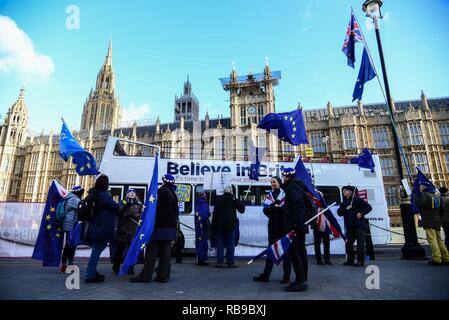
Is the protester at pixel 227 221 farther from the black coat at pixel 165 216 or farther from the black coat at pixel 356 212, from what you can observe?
the black coat at pixel 356 212

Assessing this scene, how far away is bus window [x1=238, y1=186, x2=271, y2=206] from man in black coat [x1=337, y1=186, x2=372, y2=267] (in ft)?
11.4

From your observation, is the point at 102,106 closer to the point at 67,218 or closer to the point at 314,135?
the point at 314,135

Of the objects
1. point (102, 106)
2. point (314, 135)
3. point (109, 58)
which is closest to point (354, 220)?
point (314, 135)

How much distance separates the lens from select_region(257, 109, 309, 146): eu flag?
896cm

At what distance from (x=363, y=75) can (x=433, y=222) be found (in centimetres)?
569

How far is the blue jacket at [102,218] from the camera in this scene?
4605 mm

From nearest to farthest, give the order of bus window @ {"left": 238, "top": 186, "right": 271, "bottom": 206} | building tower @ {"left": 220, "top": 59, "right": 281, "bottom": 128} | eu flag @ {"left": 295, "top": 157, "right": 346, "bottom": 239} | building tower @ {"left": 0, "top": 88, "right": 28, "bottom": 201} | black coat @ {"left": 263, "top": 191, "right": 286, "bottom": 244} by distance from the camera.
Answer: black coat @ {"left": 263, "top": 191, "right": 286, "bottom": 244}
eu flag @ {"left": 295, "top": 157, "right": 346, "bottom": 239}
bus window @ {"left": 238, "top": 186, "right": 271, "bottom": 206}
building tower @ {"left": 220, "top": 59, "right": 281, "bottom": 128}
building tower @ {"left": 0, "top": 88, "right": 28, "bottom": 201}

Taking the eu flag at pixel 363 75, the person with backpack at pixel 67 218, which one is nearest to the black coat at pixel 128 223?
the person with backpack at pixel 67 218

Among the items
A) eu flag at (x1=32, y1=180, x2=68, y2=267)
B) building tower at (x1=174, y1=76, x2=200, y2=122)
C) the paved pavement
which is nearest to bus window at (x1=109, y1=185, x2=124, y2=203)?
eu flag at (x1=32, y1=180, x2=68, y2=267)

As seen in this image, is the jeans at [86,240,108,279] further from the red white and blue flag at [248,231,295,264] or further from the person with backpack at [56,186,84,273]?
the red white and blue flag at [248,231,295,264]

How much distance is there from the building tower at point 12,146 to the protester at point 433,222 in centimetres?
6475

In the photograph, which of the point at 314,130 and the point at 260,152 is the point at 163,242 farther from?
the point at 314,130

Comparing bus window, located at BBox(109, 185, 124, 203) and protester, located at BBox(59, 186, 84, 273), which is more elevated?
bus window, located at BBox(109, 185, 124, 203)
